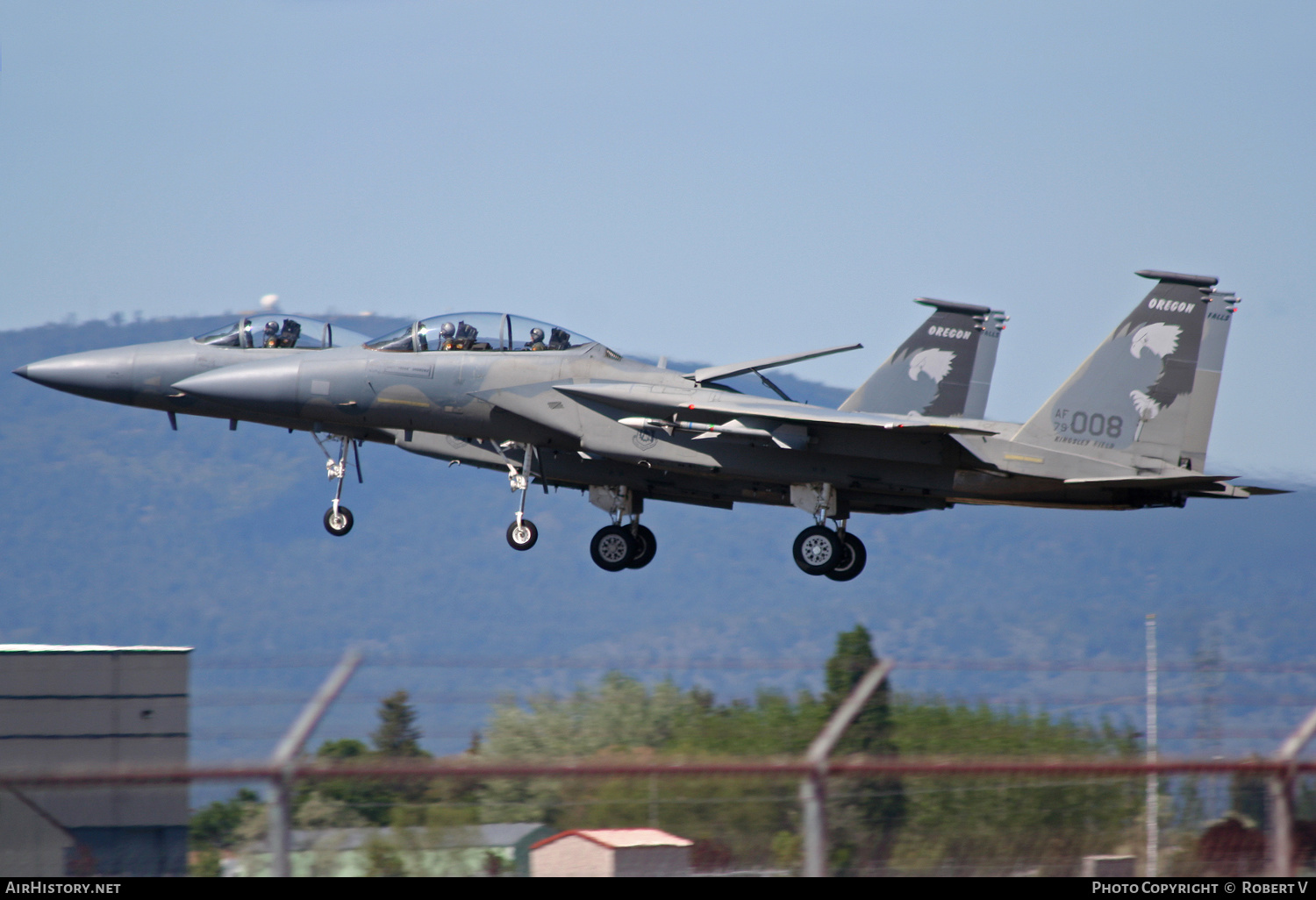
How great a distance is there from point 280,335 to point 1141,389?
12.7m

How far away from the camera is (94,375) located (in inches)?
806

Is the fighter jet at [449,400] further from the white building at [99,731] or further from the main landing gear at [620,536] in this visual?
the white building at [99,731]

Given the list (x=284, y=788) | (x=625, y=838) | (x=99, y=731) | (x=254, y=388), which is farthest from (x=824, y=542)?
(x=284, y=788)

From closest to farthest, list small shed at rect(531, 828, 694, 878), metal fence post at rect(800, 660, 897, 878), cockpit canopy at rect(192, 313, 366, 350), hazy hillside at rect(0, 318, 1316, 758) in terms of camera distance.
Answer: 1. metal fence post at rect(800, 660, 897, 878)
2. small shed at rect(531, 828, 694, 878)
3. cockpit canopy at rect(192, 313, 366, 350)
4. hazy hillside at rect(0, 318, 1316, 758)

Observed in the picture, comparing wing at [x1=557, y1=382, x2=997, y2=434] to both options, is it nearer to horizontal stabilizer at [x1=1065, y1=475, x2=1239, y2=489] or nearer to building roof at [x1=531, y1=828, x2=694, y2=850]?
horizontal stabilizer at [x1=1065, y1=475, x2=1239, y2=489]

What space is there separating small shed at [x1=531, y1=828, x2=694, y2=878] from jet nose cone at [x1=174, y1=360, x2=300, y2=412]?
13578mm

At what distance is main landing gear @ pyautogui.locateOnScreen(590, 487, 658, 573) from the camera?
2094cm

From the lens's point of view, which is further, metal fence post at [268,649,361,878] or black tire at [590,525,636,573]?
black tire at [590,525,636,573]

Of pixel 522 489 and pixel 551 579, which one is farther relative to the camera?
pixel 551 579

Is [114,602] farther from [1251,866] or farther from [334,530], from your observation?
[1251,866]

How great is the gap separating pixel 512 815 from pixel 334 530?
47.9 ft

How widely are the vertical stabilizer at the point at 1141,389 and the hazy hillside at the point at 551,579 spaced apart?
→ 107ft

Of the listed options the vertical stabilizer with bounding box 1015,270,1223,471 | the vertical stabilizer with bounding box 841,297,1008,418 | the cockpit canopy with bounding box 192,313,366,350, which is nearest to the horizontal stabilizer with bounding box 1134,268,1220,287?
the vertical stabilizer with bounding box 1015,270,1223,471

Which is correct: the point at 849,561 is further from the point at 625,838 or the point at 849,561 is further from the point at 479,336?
the point at 625,838
